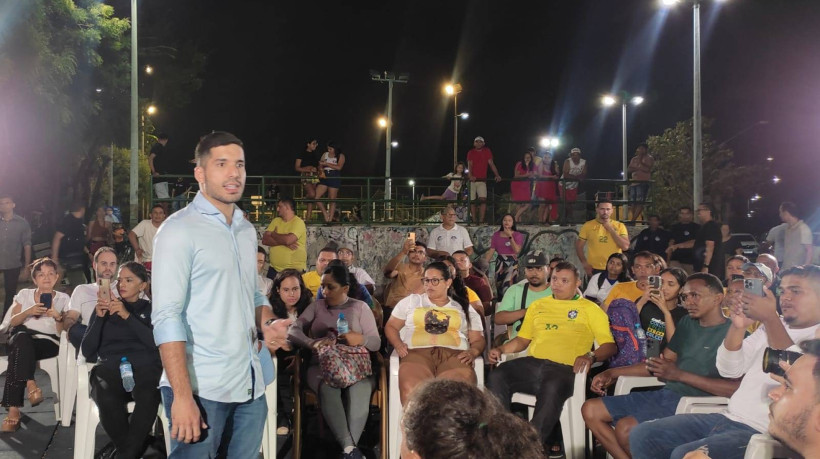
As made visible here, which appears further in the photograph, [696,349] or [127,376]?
[696,349]

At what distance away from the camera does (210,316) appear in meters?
2.45

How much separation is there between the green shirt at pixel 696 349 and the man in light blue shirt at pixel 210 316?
9.91ft

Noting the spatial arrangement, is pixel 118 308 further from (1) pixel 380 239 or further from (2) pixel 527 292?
(1) pixel 380 239

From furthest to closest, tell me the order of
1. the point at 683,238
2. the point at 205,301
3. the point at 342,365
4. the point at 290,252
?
the point at 683,238
the point at 290,252
the point at 342,365
the point at 205,301

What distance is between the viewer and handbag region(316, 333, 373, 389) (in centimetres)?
484

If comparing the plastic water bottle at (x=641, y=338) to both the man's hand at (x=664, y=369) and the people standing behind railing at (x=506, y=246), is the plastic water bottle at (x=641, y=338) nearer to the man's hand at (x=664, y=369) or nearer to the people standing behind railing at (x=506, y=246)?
the man's hand at (x=664, y=369)

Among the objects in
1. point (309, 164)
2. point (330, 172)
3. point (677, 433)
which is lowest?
point (677, 433)

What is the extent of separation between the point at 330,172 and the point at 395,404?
8379 millimetres

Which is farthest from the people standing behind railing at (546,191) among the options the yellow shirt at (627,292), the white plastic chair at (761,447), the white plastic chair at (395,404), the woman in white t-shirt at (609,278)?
the white plastic chair at (761,447)

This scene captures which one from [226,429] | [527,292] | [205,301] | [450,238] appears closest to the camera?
[205,301]

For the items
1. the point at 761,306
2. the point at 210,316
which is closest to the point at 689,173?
the point at 761,306

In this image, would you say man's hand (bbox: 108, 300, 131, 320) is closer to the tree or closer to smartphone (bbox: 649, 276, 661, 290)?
smartphone (bbox: 649, 276, 661, 290)

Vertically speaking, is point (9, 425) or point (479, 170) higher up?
point (479, 170)

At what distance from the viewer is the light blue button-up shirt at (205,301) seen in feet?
7.70
